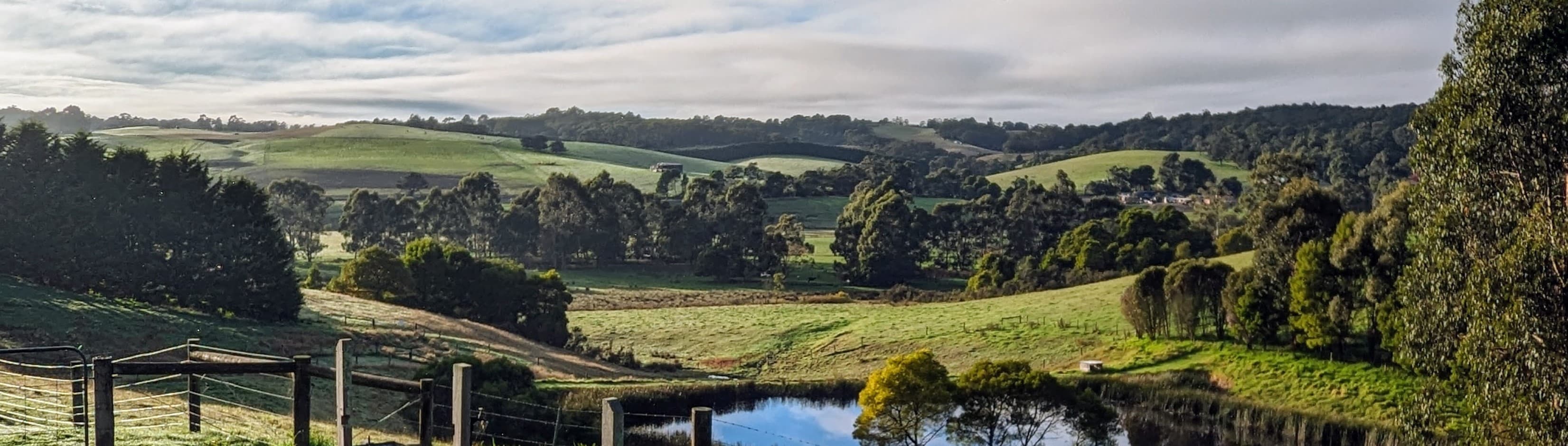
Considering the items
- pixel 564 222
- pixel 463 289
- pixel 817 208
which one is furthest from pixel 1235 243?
pixel 817 208

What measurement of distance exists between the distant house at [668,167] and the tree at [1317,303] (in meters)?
103

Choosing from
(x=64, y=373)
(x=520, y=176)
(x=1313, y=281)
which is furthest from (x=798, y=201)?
(x=64, y=373)

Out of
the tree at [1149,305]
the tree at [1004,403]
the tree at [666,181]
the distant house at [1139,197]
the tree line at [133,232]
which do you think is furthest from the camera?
the tree at [666,181]

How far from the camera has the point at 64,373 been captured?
2395cm

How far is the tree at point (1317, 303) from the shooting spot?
132 ft

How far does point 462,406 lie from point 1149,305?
41.0 m

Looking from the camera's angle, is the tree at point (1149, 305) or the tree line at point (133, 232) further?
the tree at point (1149, 305)

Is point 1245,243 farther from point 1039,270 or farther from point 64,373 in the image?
point 64,373

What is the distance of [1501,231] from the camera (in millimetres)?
15914

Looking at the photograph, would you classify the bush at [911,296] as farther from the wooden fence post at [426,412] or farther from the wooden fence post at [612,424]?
the wooden fence post at [612,424]

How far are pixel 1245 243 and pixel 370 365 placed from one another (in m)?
50.7

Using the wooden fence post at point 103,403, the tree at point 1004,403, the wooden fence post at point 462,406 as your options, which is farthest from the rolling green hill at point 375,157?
the wooden fence post at point 462,406

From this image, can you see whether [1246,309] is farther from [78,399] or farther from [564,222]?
[564,222]

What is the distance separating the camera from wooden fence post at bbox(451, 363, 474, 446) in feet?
31.5
